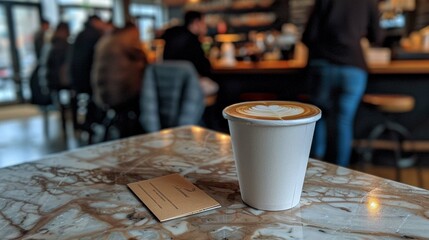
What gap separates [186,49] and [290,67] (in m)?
0.98

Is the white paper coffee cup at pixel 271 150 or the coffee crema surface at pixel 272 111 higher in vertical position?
the coffee crema surface at pixel 272 111

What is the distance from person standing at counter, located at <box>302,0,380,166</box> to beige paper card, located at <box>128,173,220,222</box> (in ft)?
7.66

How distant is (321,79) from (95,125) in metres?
2.78

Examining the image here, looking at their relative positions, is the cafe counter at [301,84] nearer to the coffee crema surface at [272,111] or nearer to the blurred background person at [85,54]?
the blurred background person at [85,54]

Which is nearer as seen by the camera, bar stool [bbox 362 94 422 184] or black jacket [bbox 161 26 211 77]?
bar stool [bbox 362 94 422 184]

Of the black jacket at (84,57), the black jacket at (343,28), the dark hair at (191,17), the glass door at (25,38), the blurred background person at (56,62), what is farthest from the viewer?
the glass door at (25,38)

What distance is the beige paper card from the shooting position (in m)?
0.72

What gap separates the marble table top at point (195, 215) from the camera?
0.65 metres

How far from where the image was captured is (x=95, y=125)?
15.0 feet

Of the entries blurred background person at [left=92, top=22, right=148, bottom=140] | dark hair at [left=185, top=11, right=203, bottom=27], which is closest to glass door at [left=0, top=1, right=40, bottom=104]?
blurred background person at [left=92, top=22, right=148, bottom=140]

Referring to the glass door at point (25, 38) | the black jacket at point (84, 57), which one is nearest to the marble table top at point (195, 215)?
the black jacket at point (84, 57)

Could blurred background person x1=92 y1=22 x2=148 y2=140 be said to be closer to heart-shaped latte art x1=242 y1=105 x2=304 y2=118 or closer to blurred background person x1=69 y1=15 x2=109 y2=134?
blurred background person x1=69 y1=15 x2=109 y2=134

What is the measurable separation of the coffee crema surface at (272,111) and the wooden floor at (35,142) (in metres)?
2.80

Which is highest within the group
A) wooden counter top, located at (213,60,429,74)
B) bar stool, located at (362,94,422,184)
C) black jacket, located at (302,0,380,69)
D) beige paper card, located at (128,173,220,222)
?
black jacket, located at (302,0,380,69)
